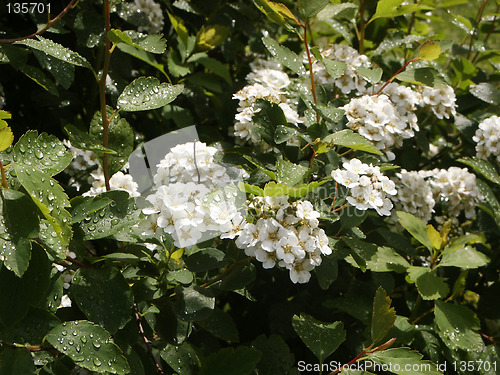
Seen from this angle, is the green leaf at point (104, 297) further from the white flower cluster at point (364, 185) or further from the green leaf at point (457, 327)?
the green leaf at point (457, 327)

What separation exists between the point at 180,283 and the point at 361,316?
1.96ft

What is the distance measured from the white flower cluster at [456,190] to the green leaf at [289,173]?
759 mm

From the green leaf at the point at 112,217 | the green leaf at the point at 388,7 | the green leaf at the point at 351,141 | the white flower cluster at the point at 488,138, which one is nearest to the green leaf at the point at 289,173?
the green leaf at the point at 351,141

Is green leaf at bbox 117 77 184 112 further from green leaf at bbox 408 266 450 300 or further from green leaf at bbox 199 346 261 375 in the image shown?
green leaf at bbox 408 266 450 300

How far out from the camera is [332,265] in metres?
1.42

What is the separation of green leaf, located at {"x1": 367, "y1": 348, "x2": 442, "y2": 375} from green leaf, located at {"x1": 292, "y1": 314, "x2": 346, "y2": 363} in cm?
10

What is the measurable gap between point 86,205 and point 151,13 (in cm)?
95

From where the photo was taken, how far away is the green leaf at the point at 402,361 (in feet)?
4.16

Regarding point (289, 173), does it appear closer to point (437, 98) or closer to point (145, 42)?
point (145, 42)

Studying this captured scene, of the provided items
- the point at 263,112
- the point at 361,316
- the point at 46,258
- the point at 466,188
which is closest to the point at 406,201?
the point at 466,188

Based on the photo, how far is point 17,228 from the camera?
100cm

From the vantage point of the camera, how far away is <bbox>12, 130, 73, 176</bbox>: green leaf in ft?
3.95

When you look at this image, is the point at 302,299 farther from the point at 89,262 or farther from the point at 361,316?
the point at 89,262

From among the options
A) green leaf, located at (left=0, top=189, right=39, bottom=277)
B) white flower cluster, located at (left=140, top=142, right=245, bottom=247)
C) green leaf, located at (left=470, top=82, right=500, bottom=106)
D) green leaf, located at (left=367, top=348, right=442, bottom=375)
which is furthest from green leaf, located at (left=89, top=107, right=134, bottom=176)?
green leaf, located at (left=470, top=82, right=500, bottom=106)
